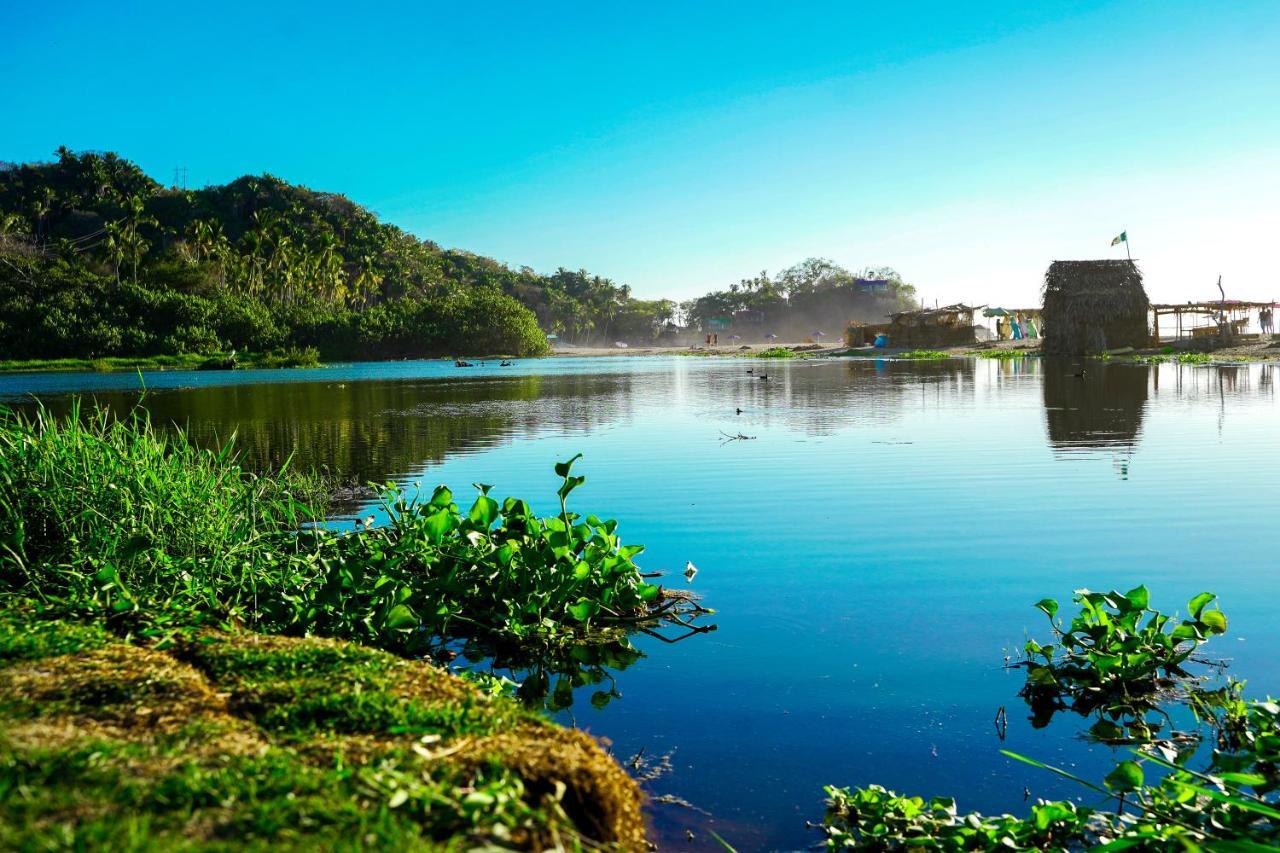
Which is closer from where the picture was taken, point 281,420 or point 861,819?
point 861,819

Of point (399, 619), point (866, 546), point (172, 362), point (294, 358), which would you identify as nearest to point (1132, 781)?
point (399, 619)

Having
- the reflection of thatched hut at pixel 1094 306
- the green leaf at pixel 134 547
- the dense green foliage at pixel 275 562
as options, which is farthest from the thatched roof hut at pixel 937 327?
the green leaf at pixel 134 547

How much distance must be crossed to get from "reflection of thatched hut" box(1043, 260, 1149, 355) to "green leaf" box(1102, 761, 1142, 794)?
54014 mm

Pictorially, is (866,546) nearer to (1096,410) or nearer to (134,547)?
(134,547)

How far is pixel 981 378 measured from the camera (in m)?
38.1

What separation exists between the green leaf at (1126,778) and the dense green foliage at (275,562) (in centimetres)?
338

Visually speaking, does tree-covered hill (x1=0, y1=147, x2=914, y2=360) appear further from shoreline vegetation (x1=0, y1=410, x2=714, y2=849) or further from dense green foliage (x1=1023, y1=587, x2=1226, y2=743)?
dense green foliage (x1=1023, y1=587, x2=1226, y2=743)

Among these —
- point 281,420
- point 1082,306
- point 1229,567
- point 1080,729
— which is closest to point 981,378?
point 1082,306

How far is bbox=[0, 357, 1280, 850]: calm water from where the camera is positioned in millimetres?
4715

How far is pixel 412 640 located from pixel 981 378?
1420 inches

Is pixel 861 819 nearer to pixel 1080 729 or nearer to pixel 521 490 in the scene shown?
pixel 1080 729

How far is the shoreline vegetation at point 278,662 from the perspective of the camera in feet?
7.57

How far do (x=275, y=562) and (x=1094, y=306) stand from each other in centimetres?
5440

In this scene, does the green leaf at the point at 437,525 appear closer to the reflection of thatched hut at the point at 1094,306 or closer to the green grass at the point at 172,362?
the reflection of thatched hut at the point at 1094,306
